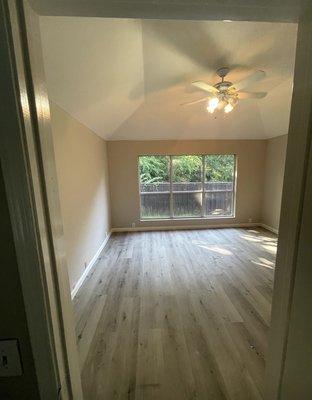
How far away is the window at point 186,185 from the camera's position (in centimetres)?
504

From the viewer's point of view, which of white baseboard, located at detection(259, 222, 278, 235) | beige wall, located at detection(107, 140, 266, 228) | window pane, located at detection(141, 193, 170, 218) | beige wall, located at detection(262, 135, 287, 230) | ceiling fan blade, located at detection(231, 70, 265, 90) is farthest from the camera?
window pane, located at detection(141, 193, 170, 218)

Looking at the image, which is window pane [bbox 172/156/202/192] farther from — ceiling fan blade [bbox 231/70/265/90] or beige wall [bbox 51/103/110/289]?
ceiling fan blade [bbox 231/70/265/90]

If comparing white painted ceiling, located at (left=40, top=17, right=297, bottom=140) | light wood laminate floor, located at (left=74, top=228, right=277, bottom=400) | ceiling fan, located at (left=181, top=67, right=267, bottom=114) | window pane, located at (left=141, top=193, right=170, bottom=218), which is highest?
white painted ceiling, located at (left=40, top=17, right=297, bottom=140)

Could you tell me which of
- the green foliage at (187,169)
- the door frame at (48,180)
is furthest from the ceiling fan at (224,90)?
the green foliage at (187,169)

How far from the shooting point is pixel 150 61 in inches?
89.0

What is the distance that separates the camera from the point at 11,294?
53 centimetres

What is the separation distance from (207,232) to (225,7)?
15.1 feet

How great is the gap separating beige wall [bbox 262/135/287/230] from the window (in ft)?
2.61

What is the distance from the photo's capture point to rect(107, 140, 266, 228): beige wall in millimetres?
4836

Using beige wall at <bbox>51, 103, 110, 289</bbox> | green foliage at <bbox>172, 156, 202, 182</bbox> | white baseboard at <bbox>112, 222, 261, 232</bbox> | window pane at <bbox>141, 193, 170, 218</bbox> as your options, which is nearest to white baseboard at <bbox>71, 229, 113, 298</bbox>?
beige wall at <bbox>51, 103, 110, 289</bbox>

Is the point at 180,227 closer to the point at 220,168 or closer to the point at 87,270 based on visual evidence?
the point at 220,168

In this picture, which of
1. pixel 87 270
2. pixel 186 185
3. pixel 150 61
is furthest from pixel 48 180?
pixel 186 185

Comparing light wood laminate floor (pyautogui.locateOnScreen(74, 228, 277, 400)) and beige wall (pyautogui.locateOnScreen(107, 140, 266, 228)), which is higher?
beige wall (pyautogui.locateOnScreen(107, 140, 266, 228))

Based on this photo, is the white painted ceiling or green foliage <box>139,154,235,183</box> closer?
the white painted ceiling
